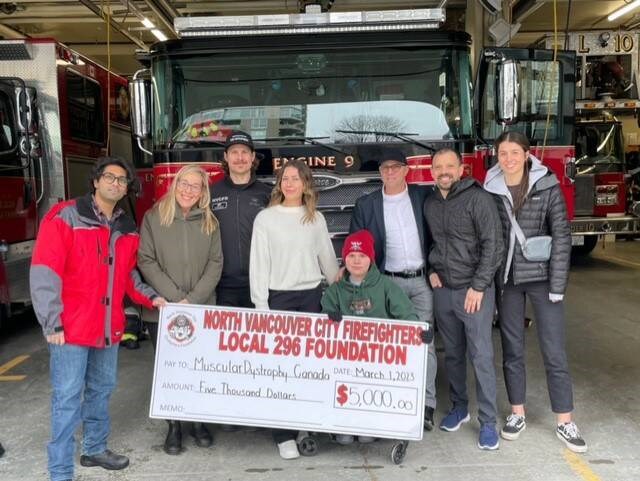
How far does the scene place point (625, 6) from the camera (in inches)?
530

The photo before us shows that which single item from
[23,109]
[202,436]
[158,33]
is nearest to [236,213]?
[202,436]

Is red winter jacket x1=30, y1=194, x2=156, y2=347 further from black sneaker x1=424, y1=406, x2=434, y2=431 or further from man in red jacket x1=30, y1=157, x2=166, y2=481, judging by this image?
black sneaker x1=424, y1=406, x2=434, y2=431

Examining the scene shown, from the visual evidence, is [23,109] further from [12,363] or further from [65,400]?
[65,400]

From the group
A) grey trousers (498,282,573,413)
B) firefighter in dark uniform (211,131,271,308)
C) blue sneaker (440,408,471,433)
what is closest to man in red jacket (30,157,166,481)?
firefighter in dark uniform (211,131,271,308)

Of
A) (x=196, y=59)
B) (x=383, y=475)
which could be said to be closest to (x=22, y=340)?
(x=196, y=59)

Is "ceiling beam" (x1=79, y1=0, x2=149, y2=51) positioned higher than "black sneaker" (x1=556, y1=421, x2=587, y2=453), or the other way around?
"ceiling beam" (x1=79, y1=0, x2=149, y2=51)

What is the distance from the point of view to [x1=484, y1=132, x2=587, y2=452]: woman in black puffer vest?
3.85 metres

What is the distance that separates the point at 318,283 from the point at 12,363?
3617mm

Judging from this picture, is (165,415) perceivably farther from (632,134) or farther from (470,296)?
(632,134)

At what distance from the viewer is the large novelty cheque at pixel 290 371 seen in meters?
3.74

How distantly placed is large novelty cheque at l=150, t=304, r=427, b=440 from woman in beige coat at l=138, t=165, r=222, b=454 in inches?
5.2

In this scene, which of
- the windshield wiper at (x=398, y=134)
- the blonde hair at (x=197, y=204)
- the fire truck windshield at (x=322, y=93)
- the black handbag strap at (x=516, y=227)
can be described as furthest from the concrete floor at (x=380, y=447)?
the fire truck windshield at (x=322, y=93)

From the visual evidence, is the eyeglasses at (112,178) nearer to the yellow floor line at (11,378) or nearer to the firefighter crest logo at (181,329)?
the firefighter crest logo at (181,329)

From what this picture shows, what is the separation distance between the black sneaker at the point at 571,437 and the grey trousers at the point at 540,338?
0.10m
